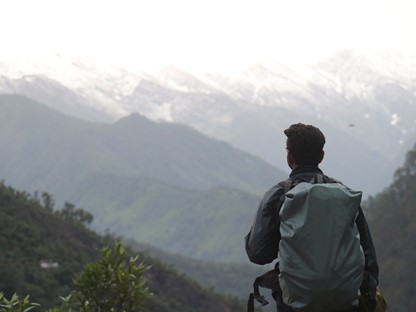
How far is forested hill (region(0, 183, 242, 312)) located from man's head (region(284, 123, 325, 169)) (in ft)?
128

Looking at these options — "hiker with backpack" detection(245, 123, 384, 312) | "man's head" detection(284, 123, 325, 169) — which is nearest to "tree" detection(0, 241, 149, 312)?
"hiker with backpack" detection(245, 123, 384, 312)

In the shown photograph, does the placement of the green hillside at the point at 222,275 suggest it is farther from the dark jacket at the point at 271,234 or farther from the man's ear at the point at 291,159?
the dark jacket at the point at 271,234

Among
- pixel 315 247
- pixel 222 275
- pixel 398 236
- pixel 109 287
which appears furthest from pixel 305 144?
pixel 222 275

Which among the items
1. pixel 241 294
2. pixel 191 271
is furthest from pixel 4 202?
pixel 191 271

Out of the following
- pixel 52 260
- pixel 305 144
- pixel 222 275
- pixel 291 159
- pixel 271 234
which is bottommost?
pixel 222 275

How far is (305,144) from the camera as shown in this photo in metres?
6.60

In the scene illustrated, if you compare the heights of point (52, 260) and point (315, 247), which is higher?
point (315, 247)

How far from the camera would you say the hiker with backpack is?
232 inches

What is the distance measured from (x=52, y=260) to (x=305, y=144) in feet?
207

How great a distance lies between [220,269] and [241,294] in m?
27.4

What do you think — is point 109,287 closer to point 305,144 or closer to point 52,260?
point 305,144

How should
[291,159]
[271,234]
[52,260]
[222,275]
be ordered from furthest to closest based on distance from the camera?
[222,275] → [52,260] → [291,159] → [271,234]

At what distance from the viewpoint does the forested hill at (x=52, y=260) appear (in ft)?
177

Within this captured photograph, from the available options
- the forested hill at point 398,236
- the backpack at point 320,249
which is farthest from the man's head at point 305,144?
the forested hill at point 398,236
